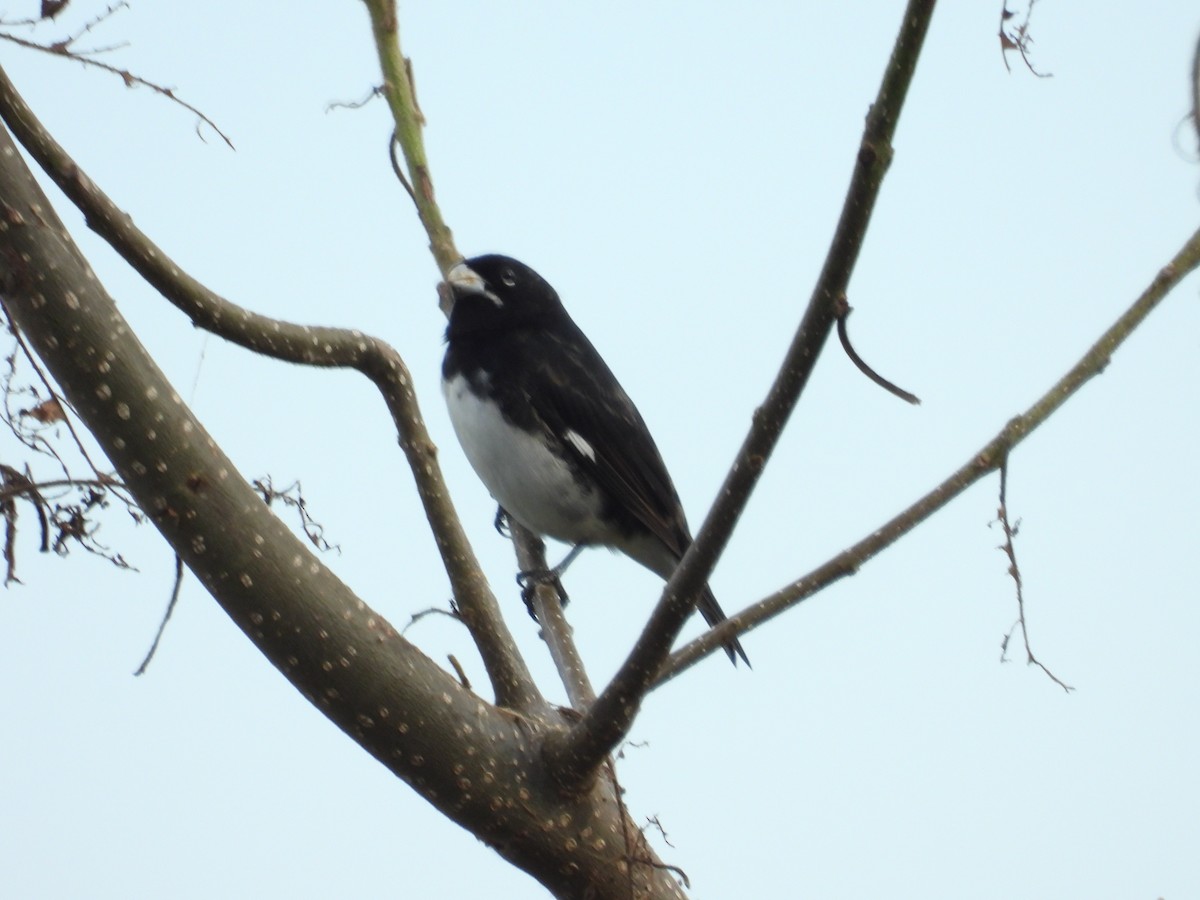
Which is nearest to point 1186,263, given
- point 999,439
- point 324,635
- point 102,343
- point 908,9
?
point 999,439

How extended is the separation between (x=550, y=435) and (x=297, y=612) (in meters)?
3.15

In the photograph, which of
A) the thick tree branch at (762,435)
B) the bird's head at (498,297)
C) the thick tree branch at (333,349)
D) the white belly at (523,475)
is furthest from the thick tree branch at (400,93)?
the thick tree branch at (762,435)

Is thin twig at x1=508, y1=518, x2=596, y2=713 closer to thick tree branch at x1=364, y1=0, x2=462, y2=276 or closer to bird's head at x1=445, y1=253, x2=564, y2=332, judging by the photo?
bird's head at x1=445, y1=253, x2=564, y2=332

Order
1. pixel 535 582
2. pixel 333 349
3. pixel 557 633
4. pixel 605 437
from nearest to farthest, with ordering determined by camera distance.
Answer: pixel 333 349 < pixel 557 633 < pixel 535 582 < pixel 605 437

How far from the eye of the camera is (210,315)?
2.54 meters

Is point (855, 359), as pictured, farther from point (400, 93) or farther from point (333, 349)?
point (400, 93)

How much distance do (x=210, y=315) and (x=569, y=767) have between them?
1.06 metres

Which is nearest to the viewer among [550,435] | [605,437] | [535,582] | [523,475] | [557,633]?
[557,633]

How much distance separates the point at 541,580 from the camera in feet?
15.0

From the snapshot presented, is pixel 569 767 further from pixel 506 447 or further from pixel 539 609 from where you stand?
pixel 506 447

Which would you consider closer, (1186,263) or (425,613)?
(1186,263)

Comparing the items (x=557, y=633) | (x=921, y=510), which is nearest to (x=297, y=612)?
(x=921, y=510)

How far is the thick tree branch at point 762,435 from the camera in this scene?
1.92 meters

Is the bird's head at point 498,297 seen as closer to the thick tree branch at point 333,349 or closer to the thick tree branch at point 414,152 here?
the thick tree branch at point 414,152
